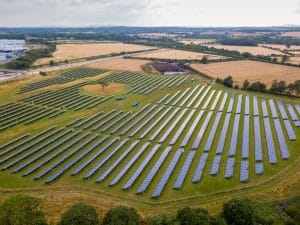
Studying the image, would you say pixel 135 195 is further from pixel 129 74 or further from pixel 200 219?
pixel 129 74

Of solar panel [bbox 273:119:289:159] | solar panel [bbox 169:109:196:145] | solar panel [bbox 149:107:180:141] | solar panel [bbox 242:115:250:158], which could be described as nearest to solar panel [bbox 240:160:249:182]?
solar panel [bbox 242:115:250:158]

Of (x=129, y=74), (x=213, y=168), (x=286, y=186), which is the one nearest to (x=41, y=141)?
(x=213, y=168)

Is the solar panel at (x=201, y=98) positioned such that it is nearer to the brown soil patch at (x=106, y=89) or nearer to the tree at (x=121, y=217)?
the brown soil patch at (x=106, y=89)

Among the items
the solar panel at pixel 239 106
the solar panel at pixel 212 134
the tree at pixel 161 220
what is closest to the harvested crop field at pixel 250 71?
the solar panel at pixel 239 106

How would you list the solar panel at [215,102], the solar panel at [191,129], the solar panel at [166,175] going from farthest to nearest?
the solar panel at [215,102] < the solar panel at [191,129] < the solar panel at [166,175]

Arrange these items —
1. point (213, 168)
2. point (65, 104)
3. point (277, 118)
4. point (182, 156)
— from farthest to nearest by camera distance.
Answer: point (65, 104), point (277, 118), point (182, 156), point (213, 168)

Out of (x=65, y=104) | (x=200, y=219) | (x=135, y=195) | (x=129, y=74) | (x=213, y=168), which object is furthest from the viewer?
(x=129, y=74)
